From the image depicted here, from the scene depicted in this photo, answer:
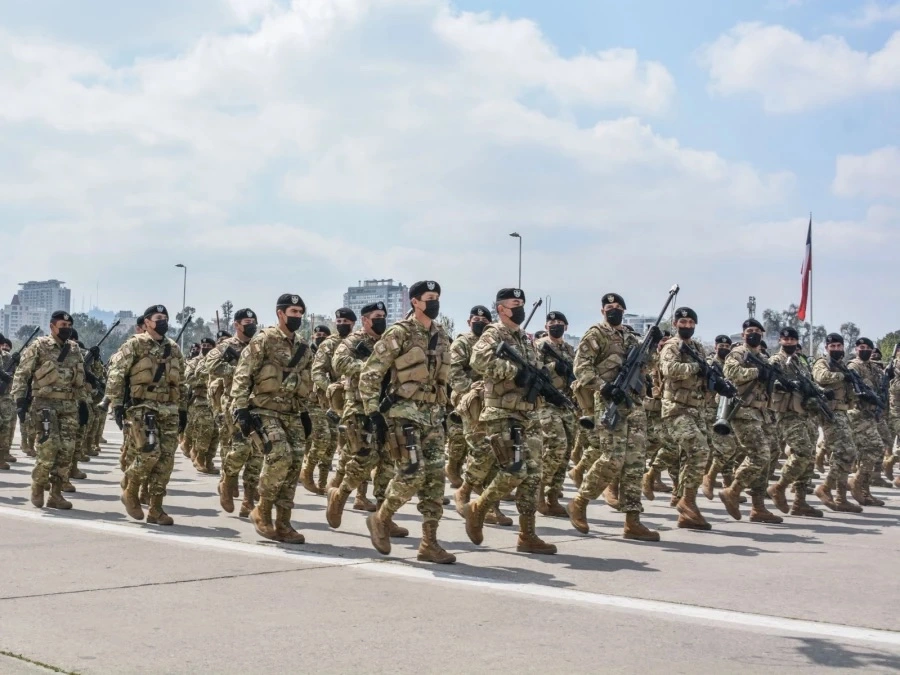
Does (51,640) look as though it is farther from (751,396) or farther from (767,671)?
(751,396)

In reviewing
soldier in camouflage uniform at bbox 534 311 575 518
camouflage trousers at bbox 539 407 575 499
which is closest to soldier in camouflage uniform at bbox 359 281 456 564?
soldier in camouflage uniform at bbox 534 311 575 518

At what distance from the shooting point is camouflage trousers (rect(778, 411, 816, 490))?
12.2m

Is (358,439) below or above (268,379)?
below

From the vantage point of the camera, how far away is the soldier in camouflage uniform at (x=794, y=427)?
12273mm

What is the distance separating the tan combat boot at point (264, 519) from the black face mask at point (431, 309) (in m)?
2.28

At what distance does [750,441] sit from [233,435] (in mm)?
5717

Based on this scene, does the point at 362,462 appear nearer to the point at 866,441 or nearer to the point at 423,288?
the point at 423,288

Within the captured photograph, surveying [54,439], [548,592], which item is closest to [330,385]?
[54,439]

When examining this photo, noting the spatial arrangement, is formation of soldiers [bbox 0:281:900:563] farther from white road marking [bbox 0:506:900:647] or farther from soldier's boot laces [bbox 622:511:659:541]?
white road marking [bbox 0:506:900:647]

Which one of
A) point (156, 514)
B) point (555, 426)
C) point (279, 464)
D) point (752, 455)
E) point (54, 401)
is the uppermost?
point (54, 401)

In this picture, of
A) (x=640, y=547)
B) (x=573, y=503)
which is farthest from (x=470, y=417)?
(x=640, y=547)

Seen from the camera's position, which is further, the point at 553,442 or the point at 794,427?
the point at 794,427

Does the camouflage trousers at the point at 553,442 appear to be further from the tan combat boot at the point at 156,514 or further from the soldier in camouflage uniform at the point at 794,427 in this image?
the tan combat boot at the point at 156,514

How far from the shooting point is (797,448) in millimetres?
12312
